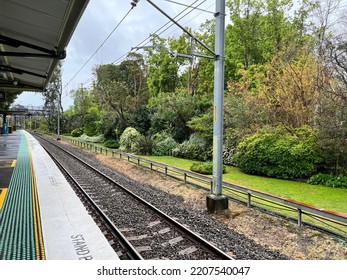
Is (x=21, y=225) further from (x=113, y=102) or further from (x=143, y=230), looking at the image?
(x=113, y=102)

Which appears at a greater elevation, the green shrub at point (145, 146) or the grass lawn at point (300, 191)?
the green shrub at point (145, 146)

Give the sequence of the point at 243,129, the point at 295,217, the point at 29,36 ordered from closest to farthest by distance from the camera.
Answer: the point at 295,217 < the point at 29,36 < the point at 243,129

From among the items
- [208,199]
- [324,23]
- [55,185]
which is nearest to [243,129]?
[324,23]

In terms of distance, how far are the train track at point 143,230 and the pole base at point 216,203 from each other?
132cm

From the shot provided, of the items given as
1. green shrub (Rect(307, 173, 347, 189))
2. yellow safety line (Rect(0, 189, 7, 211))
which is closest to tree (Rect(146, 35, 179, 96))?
green shrub (Rect(307, 173, 347, 189))

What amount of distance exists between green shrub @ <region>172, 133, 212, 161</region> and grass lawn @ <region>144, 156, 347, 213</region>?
427 cm

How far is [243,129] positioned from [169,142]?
289 inches

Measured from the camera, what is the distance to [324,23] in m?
15.1

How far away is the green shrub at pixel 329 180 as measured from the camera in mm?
10875

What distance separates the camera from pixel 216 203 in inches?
303

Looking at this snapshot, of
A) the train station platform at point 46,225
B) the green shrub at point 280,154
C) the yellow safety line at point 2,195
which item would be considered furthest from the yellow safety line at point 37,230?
the green shrub at point 280,154

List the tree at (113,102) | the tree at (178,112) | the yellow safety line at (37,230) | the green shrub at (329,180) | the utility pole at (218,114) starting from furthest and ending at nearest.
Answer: the tree at (113,102) → the tree at (178,112) → the green shrub at (329,180) → the utility pole at (218,114) → the yellow safety line at (37,230)

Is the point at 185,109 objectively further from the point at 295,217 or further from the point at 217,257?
the point at 217,257

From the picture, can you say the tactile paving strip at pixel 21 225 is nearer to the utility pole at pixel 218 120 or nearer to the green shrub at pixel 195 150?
the utility pole at pixel 218 120
